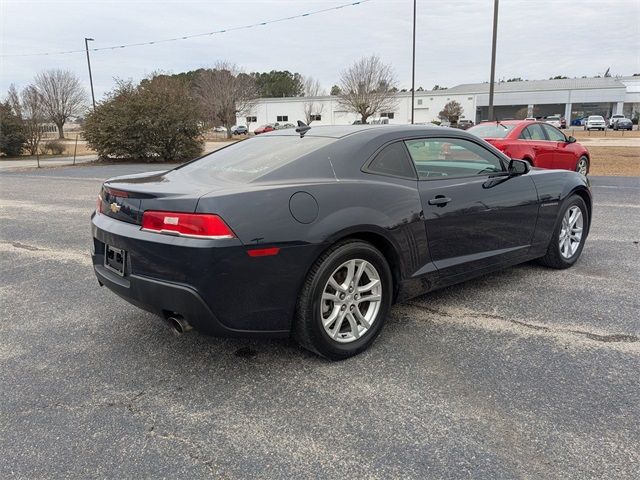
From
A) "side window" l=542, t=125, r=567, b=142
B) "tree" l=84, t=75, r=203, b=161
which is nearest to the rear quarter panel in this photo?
"side window" l=542, t=125, r=567, b=142

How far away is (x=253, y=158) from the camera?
367 centimetres

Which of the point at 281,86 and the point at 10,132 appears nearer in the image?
the point at 10,132

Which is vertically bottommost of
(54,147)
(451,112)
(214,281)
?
(54,147)

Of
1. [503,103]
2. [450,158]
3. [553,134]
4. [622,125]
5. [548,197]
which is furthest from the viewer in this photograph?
[503,103]

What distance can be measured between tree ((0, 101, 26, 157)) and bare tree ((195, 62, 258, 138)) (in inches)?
1045

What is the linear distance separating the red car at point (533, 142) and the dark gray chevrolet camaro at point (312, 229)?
641cm

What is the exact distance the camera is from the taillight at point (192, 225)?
8.95ft

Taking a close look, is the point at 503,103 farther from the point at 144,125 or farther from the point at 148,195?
the point at 148,195

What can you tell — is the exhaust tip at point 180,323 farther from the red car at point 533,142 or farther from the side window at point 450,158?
the red car at point 533,142

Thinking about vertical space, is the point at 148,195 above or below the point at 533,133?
below

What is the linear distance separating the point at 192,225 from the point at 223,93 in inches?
2146

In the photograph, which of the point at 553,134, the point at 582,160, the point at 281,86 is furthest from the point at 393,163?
the point at 281,86

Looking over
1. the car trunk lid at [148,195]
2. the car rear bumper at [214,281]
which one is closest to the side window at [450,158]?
the car rear bumper at [214,281]

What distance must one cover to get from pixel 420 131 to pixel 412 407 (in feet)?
6.89
